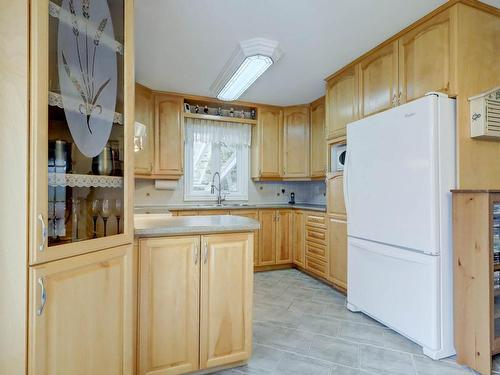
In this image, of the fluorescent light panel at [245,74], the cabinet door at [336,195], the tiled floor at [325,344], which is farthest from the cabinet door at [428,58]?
the tiled floor at [325,344]

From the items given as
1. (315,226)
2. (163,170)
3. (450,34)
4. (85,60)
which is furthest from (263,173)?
(85,60)

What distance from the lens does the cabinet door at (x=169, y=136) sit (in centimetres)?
374

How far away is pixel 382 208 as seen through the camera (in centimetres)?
229

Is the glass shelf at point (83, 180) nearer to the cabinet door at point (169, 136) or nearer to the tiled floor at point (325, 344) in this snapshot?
the tiled floor at point (325, 344)

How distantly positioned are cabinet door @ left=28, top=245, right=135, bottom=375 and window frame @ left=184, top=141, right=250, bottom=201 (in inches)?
112

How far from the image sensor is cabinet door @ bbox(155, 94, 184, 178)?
374 centimetres

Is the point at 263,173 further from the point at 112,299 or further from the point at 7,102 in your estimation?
the point at 7,102

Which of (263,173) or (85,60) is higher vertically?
(85,60)

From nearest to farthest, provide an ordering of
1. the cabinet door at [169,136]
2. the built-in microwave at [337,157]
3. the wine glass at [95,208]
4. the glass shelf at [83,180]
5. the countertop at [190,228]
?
the glass shelf at [83,180] < the wine glass at [95,208] < the countertop at [190,228] < the built-in microwave at [337,157] < the cabinet door at [169,136]

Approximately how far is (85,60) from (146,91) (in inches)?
97.9

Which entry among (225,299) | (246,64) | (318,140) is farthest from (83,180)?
(318,140)

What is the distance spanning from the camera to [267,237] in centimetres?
404

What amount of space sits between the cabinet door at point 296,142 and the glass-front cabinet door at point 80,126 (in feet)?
10.4

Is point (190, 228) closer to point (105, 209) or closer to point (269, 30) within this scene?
point (105, 209)
